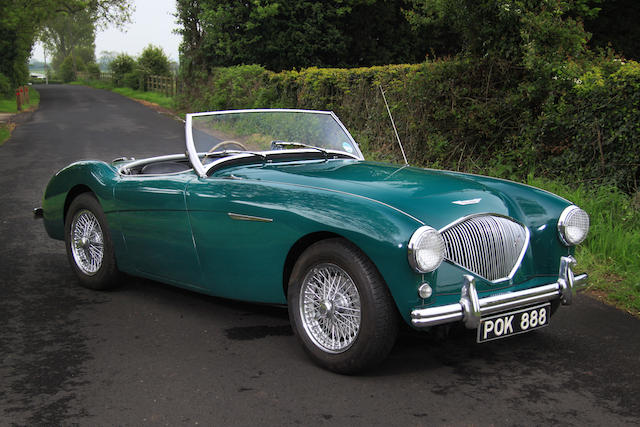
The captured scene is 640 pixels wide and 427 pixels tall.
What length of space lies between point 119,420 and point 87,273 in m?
2.50

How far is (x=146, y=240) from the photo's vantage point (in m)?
4.77

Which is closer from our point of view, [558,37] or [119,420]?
[119,420]

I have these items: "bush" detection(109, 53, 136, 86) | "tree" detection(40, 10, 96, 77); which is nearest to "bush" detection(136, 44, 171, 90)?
"bush" detection(109, 53, 136, 86)

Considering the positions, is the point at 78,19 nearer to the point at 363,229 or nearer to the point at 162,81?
the point at 162,81

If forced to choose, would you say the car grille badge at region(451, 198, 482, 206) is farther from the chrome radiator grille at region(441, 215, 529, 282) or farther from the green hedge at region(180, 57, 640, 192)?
the green hedge at region(180, 57, 640, 192)

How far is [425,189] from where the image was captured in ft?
12.6

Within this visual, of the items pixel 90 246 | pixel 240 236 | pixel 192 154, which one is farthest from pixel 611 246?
pixel 90 246

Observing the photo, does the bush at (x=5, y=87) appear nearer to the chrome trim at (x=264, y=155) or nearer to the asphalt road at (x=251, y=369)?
the asphalt road at (x=251, y=369)

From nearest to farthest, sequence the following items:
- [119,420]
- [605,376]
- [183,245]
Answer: [119,420] → [605,376] → [183,245]

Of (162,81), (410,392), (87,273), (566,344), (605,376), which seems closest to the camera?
(410,392)

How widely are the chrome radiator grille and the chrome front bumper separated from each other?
15 centimetres

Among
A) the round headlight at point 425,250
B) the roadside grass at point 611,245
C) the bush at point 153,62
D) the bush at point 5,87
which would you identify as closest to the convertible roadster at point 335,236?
the round headlight at point 425,250

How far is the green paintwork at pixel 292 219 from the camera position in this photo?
3.43 metres

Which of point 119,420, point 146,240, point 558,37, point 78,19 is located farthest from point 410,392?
point 78,19
